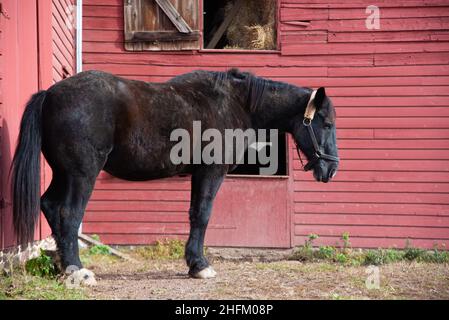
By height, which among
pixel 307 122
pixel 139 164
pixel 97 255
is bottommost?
pixel 97 255

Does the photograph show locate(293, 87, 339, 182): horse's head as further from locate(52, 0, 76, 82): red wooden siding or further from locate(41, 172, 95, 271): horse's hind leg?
locate(52, 0, 76, 82): red wooden siding

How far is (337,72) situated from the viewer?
8969 millimetres

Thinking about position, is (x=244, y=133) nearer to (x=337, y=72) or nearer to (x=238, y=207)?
(x=238, y=207)

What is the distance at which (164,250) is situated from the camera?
843 centimetres

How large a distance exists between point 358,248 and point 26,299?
19.6 ft

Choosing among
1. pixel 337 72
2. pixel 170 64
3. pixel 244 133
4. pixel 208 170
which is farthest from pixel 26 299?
pixel 337 72

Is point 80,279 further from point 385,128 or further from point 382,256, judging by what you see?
point 385,128

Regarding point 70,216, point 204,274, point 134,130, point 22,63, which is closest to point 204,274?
point 204,274

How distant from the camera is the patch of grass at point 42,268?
4.98m

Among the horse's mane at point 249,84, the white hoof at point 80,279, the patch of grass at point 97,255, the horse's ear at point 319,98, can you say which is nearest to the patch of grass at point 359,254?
the patch of grass at point 97,255

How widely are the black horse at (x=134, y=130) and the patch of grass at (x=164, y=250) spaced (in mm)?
2706

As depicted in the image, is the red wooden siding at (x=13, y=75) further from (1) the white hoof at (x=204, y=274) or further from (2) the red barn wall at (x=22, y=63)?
(1) the white hoof at (x=204, y=274)

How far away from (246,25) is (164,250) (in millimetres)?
4292

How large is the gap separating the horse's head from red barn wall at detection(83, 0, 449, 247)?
2.86m
